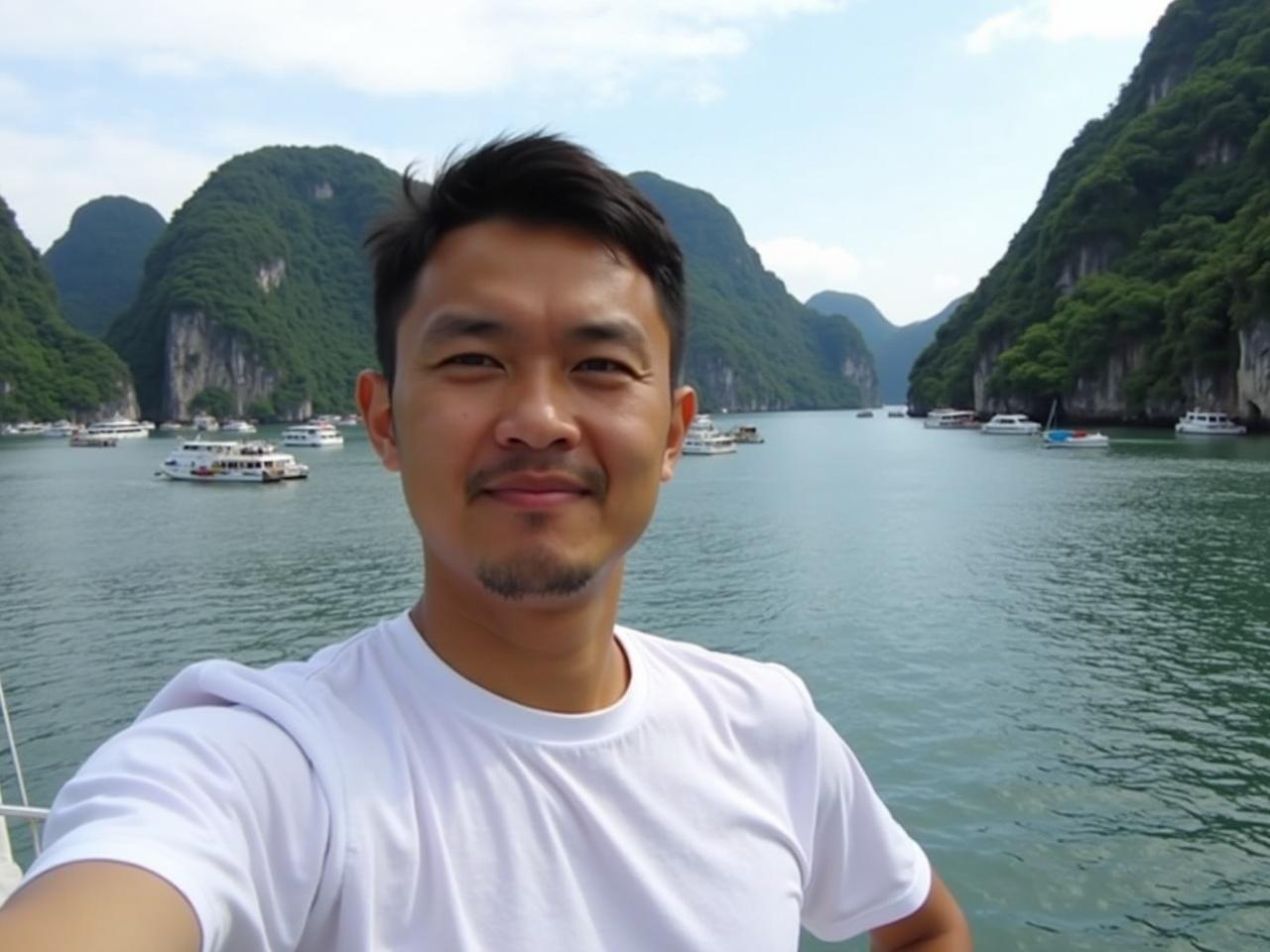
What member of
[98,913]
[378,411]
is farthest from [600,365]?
[98,913]

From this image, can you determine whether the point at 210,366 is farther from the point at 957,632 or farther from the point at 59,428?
the point at 957,632

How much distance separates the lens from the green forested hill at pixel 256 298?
4818 inches

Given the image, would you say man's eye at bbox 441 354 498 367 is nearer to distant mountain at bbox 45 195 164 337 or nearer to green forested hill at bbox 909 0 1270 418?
green forested hill at bbox 909 0 1270 418

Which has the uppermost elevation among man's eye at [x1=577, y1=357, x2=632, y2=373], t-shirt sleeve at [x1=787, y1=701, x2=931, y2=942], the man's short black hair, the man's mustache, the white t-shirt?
the man's short black hair

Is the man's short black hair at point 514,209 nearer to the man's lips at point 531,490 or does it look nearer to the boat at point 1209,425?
the man's lips at point 531,490

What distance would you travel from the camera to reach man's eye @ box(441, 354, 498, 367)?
1237mm

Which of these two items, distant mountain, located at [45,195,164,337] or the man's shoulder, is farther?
distant mountain, located at [45,195,164,337]

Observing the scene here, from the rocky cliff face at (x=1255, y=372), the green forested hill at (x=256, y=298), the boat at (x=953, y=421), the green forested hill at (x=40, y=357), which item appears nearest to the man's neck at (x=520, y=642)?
the rocky cliff face at (x=1255, y=372)

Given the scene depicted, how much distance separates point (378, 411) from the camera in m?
1.46

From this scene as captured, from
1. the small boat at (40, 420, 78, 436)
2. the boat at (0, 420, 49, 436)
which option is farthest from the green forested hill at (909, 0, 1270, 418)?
the boat at (0, 420, 49, 436)

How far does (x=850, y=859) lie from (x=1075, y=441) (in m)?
53.5

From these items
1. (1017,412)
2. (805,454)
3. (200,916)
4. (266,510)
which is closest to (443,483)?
(200,916)

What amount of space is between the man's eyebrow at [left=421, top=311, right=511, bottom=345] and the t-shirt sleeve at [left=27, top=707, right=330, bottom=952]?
1.76ft

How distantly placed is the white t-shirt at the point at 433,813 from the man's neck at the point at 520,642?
5 centimetres
